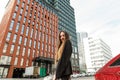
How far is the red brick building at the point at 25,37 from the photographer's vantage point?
31.5m

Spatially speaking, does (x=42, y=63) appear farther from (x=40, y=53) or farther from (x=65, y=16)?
(x=65, y=16)

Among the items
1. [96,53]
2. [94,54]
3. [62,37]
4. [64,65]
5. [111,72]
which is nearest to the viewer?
[64,65]

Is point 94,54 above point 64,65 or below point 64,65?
above

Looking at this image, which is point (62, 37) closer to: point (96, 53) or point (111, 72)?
point (111, 72)

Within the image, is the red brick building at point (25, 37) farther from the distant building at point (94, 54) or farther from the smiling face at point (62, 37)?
the distant building at point (94, 54)

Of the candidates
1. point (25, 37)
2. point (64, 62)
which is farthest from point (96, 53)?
point (64, 62)

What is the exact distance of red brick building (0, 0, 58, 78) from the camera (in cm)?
3150

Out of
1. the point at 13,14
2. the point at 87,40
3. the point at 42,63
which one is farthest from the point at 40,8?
the point at 87,40

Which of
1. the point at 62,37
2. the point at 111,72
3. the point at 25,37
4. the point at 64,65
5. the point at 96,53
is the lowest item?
the point at 111,72

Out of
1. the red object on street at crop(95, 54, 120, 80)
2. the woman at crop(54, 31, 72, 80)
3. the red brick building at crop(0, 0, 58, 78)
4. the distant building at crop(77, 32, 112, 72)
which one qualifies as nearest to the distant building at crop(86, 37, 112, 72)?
the distant building at crop(77, 32, 112, 72)

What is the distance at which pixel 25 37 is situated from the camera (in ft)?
122

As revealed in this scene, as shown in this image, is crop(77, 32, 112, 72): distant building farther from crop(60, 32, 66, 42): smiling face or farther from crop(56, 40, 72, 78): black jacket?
crop(56, 40, 72, 78): black jacket

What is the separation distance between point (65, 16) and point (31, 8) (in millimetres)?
25120

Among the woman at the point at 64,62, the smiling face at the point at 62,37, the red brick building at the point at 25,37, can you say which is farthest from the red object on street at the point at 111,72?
the red brick building at the point at 25,37
